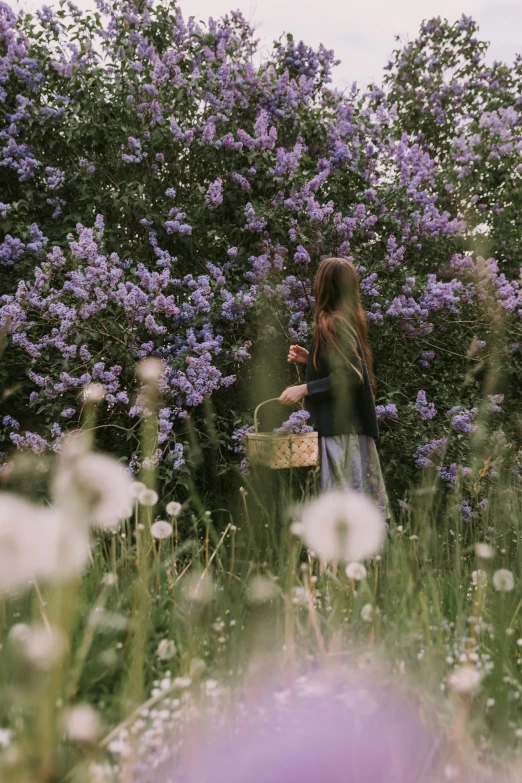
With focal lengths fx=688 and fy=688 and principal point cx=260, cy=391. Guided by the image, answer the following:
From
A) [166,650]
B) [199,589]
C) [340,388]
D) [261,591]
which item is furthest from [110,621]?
[340,388]

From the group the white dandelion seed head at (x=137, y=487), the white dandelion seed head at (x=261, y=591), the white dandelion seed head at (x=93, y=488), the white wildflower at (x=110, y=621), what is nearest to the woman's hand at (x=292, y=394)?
the white dandelion seed head at (x=261, y=591)

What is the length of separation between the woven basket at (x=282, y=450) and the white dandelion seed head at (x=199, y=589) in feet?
4.29

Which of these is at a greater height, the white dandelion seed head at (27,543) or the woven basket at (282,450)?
the woven basket at (282,450)

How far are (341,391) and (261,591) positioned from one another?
5.97 feet

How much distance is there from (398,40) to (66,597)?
6942 millimetres

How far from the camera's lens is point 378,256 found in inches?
189

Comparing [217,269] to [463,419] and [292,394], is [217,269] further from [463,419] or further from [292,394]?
[463,419]

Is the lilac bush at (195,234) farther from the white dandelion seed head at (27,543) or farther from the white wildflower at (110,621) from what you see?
the white dandelion seed head at (27,543)

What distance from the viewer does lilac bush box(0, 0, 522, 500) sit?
13.0 feet

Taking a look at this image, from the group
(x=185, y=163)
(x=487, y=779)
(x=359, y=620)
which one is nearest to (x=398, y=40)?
(x=185, y=163)

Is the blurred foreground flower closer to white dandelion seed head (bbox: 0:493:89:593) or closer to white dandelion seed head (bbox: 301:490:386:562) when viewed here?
white dandelion seed head (bbox: 301:490:386:562)

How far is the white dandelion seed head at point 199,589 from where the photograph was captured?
1.53 metres

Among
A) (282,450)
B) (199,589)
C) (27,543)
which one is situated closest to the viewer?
(27,543)

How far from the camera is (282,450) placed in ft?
10.8
